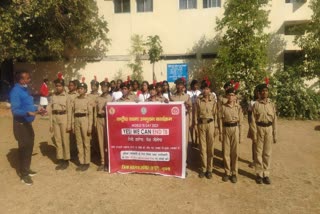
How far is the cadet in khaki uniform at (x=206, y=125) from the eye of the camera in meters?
6.47

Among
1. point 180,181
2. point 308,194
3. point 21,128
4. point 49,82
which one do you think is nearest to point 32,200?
point 21,128

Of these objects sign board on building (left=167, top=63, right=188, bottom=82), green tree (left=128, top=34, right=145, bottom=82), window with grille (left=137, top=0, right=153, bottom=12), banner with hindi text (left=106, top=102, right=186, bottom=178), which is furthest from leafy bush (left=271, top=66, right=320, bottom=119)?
banner with hindi text (left=106, top=102, right=186, bottom=178)

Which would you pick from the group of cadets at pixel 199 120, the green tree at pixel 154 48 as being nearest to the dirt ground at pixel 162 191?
the group of cadets at pixel 199 120

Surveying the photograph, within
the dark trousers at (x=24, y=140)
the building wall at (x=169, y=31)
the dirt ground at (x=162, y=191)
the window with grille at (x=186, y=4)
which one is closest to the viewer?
the dirt ground at (x=162, y=191)

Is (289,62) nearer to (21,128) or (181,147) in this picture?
(181,147)

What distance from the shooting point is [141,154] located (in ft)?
22.0

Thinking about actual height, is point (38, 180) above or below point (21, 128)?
below

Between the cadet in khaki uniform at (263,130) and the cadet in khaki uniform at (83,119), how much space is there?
132 inches

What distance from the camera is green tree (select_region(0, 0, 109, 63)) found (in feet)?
43.5

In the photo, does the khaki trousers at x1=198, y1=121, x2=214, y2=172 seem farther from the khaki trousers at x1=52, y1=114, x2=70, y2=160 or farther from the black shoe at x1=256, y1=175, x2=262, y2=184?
the khaki trousers at x1=52, y1=114, x2=70, y2=160

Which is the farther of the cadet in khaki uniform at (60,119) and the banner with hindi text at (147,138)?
the cadet in khaki uniform at (60,119)

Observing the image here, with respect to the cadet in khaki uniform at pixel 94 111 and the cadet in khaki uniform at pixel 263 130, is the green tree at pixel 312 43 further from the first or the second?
the cadet in khaki uniform at pixel 94 111

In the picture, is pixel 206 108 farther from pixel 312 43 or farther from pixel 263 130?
pixel 312 43

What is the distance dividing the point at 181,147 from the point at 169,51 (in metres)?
10.8
